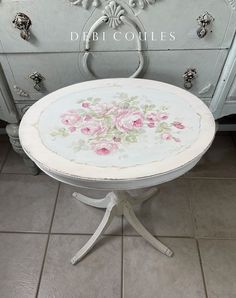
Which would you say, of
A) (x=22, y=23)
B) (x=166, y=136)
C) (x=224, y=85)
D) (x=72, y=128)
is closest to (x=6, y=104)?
(x=22, y=23)

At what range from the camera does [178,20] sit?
2.57 feet

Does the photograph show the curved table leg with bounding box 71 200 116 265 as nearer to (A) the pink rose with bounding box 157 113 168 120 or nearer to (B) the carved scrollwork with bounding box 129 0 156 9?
(A) the pink rose with bounding box 157 113 168 120

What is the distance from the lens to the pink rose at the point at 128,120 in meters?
0.69

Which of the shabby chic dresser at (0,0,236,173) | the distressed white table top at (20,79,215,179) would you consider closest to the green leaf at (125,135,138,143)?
the distressed white table top at (20,79,215,179)

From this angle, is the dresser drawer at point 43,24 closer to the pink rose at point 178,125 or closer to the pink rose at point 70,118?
the pink rose at point 70,118

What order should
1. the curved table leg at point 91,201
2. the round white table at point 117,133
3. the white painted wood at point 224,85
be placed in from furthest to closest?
the curved table leg at point 91,201 < the white painted wood at point 224,85 < the round white table at point 117,133

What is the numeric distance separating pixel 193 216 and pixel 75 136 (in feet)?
2.28

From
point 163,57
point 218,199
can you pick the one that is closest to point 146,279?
point 218,199

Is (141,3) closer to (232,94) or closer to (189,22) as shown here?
(189,22)

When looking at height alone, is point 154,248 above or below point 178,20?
below

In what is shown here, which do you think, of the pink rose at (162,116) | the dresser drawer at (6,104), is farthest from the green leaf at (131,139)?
the dresser drawer at (6,104)

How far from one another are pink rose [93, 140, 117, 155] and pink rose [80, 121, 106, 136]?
4 cm

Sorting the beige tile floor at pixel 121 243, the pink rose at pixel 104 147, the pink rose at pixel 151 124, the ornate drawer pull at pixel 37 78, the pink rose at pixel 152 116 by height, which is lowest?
the beige tile floor at pixel 121 243

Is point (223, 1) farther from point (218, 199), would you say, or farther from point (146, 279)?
point (146, 279)
